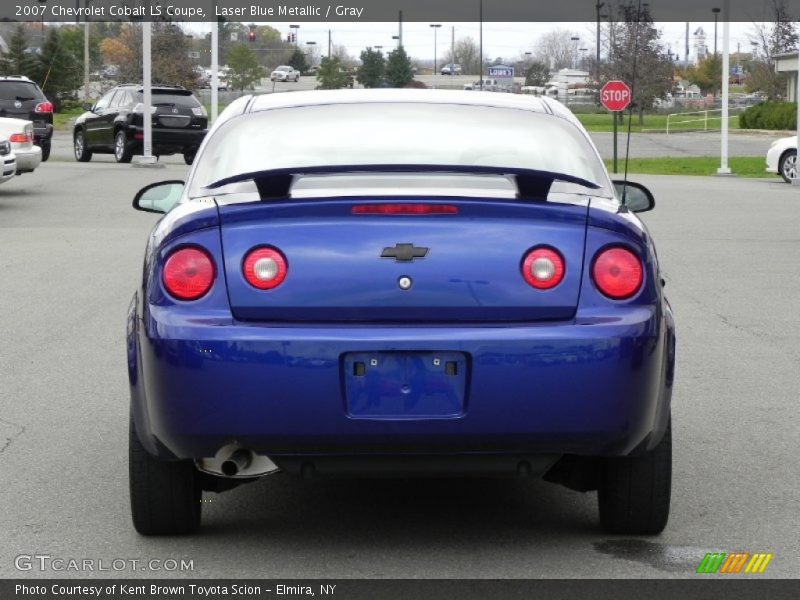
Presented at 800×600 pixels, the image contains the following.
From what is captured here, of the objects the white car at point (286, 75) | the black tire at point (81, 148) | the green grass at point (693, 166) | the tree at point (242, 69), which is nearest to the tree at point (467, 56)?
the white car at point (286, 75)

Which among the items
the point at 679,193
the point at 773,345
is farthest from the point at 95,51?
the point at 773,345

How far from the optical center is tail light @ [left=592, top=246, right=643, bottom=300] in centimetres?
464

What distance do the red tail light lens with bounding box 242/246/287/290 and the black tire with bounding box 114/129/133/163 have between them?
2937 cm

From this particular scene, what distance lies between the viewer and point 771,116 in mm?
64188

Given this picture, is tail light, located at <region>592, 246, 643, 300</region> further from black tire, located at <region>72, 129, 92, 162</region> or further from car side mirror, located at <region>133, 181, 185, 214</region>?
black tire, located at <region>72, 129, 92, 162</region>

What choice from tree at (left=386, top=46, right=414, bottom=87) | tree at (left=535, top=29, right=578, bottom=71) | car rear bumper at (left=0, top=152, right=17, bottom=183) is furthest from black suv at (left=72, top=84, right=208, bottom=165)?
tree at (left=535, top=29, right=578, bottom=71)

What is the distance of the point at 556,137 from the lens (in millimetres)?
5766

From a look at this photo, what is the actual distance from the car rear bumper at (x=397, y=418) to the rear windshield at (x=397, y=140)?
1.01 meters

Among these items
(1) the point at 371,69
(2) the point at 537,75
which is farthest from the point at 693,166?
(2) the point at 537,75

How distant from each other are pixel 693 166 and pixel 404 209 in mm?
36971

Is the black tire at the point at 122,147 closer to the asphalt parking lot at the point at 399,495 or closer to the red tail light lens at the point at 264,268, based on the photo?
the asphalt parking lot at the point at 399,495

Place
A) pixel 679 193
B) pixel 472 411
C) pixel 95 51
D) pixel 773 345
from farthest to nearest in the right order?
pixel 95 51 < pixel 679 193 < pixel 773 345 < pixel 472 411
